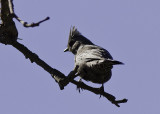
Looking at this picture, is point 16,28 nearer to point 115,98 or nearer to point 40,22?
point 40,22

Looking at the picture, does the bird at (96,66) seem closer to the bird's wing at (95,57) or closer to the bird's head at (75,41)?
the bird's wing at (95,57)

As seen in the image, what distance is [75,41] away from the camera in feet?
26.7

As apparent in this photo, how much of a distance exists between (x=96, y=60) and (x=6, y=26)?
2.16 meters

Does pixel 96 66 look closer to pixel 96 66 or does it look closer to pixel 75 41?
pixel 96 66

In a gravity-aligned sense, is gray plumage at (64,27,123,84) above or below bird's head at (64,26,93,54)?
above

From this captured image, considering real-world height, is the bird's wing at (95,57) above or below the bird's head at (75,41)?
above

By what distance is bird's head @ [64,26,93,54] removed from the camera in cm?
800

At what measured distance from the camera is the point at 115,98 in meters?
4.27

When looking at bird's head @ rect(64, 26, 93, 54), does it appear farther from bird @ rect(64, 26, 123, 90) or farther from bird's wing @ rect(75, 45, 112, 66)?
bird's wing @ rect(75, 45, 112, 66)

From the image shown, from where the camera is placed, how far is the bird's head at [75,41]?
800 centimetres

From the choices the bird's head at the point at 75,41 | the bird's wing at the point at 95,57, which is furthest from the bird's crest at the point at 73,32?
the bird's wing at the point at 95,57

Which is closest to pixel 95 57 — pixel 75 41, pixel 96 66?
pixel 96 66

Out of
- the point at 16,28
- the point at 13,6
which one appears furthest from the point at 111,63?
the point at 13,6

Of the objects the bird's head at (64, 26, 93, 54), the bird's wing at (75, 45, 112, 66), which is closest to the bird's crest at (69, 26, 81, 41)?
the bird's head at (64, 26, 93, 54)
